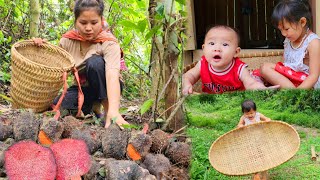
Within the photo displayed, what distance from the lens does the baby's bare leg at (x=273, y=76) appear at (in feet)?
3.14

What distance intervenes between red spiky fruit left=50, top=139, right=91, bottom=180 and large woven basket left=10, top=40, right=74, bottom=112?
0.51 m

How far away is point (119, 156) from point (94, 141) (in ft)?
0.33

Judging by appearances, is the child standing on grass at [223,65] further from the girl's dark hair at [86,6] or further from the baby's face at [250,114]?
the girl's dark hair at [86,6]

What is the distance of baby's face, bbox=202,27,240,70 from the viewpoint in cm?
98

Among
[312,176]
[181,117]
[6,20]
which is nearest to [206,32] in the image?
[312,176]

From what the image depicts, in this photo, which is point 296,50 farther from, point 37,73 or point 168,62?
point 37,73

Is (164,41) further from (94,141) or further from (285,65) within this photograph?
(285,65)

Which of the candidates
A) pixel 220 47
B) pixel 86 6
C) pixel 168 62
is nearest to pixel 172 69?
pixel 168 62

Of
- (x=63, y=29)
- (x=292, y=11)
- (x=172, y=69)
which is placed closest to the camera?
(x=292, y=11)

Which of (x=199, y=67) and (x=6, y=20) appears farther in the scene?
(x=6, y=20)

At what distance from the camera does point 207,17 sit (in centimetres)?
105

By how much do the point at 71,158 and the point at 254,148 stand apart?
22.1 inches

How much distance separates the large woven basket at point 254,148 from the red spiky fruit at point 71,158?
18.3 inches

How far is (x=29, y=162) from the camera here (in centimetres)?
134
